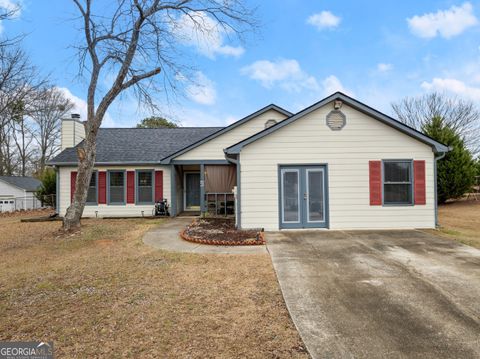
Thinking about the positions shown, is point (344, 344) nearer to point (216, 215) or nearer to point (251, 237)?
point (251, 237)

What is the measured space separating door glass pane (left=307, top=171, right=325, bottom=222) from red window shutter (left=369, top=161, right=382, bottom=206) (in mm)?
1641

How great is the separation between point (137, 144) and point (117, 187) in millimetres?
2816

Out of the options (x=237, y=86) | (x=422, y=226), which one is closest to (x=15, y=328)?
(x=422, y=226)

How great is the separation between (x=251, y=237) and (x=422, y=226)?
574 centimetres

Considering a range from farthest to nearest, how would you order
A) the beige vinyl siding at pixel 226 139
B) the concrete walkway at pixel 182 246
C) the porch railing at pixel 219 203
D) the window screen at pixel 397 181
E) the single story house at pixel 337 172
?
the porch railing at pixel 219 203 → the beige vinyl siding at pixel 226 139 → the window screen at pixel 397 181 → the single story house at pixel 337 172 → the concrete walkway at pixel 182 246

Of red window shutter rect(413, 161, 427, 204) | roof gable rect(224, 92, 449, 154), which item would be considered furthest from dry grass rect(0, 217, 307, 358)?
red window shutter rect(413, 161, 427, 204)

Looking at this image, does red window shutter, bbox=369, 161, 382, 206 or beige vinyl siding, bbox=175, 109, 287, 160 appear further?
beige vinyl siding, bbox=175, 109, 287, 160

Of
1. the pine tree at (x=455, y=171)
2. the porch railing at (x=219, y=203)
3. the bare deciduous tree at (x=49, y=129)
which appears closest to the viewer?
the porch railing at (x=219, y=203)

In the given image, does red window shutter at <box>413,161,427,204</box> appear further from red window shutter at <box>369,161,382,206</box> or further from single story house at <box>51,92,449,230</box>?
red window shutter at <box>369,161,382,206</box>

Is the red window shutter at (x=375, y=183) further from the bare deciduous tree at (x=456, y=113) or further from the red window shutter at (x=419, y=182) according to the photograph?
the bare deciduous tree at (x=456, y=113)

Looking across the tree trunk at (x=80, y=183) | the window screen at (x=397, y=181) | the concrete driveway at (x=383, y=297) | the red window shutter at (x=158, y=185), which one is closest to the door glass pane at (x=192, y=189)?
the red window shutter at (x=158, y=185)

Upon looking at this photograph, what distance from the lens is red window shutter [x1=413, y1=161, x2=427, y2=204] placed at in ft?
30.3

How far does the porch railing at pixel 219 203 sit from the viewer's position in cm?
1398

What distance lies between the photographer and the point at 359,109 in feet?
30.2
